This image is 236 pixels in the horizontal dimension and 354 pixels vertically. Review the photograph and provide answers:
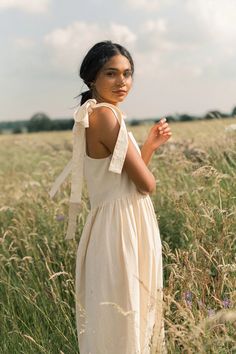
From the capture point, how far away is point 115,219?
3066mm

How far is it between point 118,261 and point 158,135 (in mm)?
650

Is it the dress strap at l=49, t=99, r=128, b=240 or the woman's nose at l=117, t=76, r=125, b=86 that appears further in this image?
the woman's nose at l=117, t=76, r=125, b=86

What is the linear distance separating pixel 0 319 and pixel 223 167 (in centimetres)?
248

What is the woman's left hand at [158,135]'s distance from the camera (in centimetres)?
316

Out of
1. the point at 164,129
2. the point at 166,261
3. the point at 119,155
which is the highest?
the point at 164,129

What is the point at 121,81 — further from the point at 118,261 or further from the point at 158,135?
the point at 118,261

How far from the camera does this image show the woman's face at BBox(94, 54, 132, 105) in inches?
122

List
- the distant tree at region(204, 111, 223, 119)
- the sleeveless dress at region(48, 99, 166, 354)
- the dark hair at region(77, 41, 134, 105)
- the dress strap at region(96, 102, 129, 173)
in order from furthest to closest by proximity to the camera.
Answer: the distant tree at region(204, 111, 223, 119) < the dark hair at region(77, 41, 134, 105) < the sleeveless dress at region(48, 99, 166, 354) < the dress strap at region(96, 102, 129, 173)

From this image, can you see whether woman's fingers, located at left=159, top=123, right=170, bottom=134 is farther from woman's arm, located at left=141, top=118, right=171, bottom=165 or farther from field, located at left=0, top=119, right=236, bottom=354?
field, located at left=0, top=119, right=236, bottom=354

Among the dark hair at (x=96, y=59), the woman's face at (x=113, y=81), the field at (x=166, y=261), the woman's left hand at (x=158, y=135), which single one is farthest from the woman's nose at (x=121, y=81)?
the field at (x=166, y=261)

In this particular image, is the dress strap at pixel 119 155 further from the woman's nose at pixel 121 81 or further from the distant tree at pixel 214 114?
the distant tree at pixel 214 114

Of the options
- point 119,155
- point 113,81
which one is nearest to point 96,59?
point 113,81

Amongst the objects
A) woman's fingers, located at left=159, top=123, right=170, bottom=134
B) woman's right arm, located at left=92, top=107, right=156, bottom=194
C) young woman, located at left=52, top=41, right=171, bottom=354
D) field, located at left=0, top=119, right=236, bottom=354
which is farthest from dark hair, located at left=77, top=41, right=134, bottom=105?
field, located at left=0, top=119, right=236, bottom=354

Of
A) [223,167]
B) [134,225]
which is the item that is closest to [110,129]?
[134,225]
